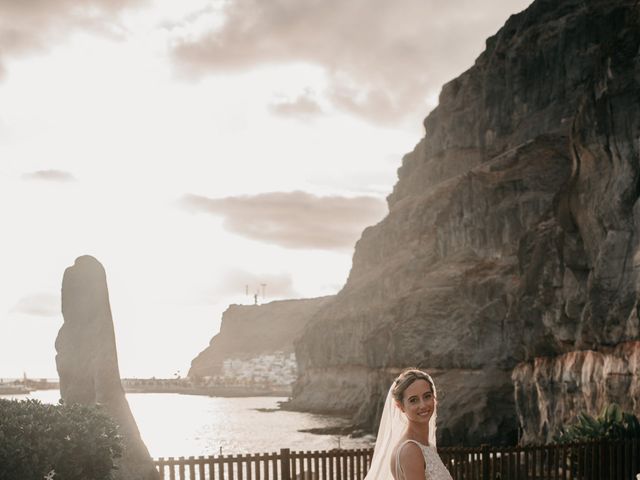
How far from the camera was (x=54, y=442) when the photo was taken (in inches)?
484

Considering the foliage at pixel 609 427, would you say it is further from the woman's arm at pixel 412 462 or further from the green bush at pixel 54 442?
the woman's arm at pixel 412 462

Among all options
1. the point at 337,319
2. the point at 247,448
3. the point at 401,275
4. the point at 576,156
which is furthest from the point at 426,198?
the point at 576,156

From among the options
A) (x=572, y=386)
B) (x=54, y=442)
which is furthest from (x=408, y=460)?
(x=572, y=386)

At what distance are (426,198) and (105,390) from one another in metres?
86.8

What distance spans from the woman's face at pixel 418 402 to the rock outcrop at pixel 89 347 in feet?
42.1

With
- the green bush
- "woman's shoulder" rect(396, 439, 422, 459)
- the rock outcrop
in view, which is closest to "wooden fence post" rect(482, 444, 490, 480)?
the rock outcrop

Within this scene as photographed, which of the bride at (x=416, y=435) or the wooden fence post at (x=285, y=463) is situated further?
the wooden fence post at (x=285, y=463)

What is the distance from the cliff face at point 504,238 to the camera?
3155 cm

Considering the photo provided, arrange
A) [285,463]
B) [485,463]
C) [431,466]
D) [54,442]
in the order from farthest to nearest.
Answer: [485,463]
[285,463]
[54,442]
[431,466]

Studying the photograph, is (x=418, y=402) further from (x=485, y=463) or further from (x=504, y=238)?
(x=504, y=238)

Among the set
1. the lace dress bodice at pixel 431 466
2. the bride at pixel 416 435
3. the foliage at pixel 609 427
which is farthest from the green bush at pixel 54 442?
the foliage at pixel 609 427

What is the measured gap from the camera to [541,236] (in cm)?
4241

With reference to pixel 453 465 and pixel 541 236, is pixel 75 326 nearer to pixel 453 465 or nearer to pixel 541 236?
pixel 453 465

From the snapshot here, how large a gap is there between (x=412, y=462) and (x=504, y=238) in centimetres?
6896
